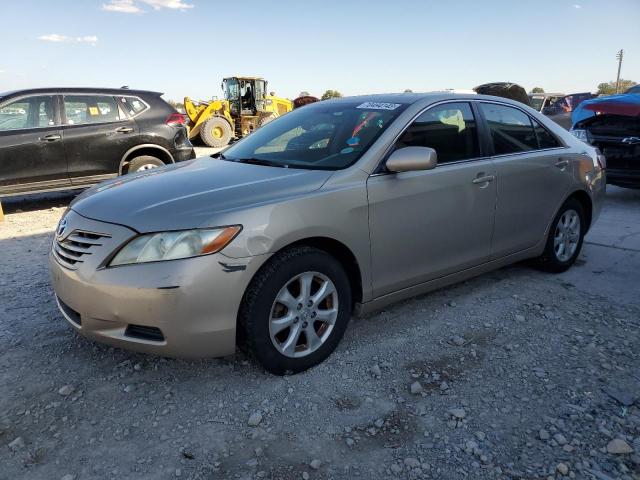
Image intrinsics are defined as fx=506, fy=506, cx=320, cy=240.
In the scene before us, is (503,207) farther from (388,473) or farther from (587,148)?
(388,473)

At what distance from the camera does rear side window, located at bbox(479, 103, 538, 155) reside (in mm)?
3783

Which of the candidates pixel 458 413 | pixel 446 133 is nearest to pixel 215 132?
pixel 446 133

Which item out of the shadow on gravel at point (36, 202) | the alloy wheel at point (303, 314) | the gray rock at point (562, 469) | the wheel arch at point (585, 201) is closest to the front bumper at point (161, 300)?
the alloy wheel at point (303, 314)

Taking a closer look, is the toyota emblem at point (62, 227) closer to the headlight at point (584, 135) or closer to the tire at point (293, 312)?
the tire at point (293, 312)

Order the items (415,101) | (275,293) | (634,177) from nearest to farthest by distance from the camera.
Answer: (275,293) → (415,101) → (634,177)

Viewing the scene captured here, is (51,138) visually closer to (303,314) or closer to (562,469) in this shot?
(303,314)

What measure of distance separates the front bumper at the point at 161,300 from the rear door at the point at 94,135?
4.90 metres

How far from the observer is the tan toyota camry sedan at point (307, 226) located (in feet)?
7.99

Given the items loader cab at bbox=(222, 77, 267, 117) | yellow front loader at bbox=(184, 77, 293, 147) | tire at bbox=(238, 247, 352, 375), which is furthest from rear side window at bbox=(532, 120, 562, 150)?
loader cab at bbox=(222, 77, 267, 117)

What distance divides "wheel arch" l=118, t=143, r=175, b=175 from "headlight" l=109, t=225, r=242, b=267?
5.25m

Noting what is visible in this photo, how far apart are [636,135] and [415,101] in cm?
473

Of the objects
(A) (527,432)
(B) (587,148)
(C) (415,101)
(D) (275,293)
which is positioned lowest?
(A) (527,432)

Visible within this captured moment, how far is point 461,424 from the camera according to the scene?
2414 mm

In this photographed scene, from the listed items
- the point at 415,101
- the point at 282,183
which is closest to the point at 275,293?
the point at 282,183
